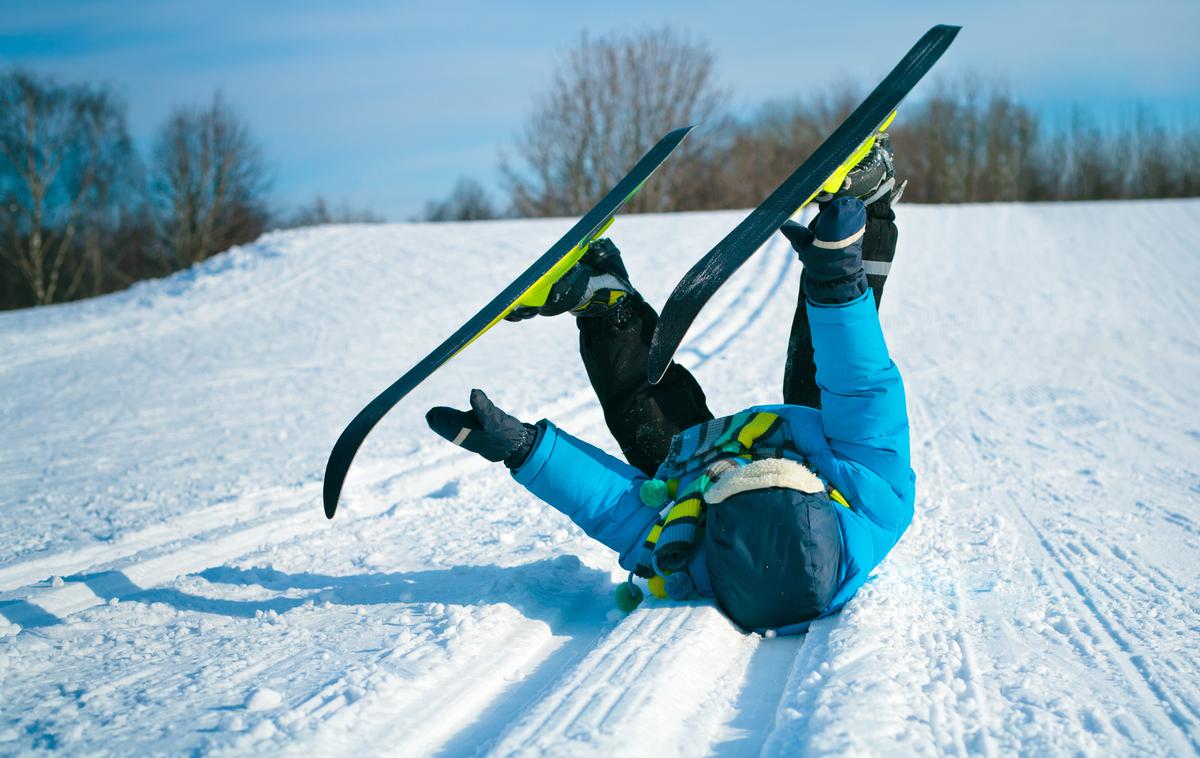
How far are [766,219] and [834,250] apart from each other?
392mm

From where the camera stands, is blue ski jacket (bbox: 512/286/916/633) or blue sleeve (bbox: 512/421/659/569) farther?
blue sleeve (bbox: 512/421/659/569)

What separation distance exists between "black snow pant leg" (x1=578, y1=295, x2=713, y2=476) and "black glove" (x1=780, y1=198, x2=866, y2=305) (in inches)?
35.1

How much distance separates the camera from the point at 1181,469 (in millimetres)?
4266

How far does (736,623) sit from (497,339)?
706 cm

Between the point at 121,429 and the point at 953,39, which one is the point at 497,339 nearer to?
the point at 121,429

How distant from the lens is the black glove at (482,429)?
2361 millimetres

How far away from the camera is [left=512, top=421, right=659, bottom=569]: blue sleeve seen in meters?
2.43

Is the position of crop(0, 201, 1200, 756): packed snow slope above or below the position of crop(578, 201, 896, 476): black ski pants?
below

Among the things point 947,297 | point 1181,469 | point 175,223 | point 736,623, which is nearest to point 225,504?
point 736,623

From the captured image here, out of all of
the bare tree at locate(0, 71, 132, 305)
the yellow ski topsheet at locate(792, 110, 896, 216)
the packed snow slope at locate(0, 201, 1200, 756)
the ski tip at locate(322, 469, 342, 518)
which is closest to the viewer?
the packed snow slope at locate(0, 201, 1200, 756)

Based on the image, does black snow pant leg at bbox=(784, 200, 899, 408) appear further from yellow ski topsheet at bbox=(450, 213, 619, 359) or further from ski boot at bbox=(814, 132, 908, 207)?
yellow ski topsheet at bbox=(450, 213, 619, 359)

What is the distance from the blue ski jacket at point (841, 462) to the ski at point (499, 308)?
460 millimetres

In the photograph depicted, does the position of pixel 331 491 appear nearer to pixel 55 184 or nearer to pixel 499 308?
pixel 499 308

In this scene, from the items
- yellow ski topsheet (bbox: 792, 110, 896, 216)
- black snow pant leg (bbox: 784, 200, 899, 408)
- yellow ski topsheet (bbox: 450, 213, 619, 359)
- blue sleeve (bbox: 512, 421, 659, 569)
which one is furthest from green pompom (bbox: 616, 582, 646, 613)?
yellow ski topsheet (bbox: 792, 110, 896, 216)
